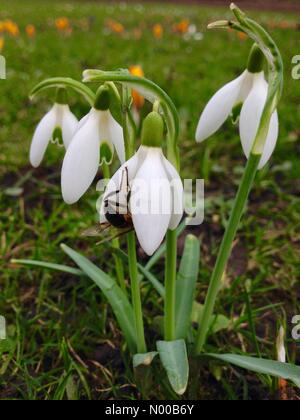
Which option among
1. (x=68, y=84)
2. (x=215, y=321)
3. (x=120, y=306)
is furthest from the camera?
(x=215, y=321)

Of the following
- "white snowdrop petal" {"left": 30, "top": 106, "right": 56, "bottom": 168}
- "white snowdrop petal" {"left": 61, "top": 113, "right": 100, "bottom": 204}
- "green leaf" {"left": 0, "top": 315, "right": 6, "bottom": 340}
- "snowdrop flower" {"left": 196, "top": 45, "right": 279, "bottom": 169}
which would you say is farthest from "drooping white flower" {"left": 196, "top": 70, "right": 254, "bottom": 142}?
"green leaf" {"left": 0, "top": 315, "right": 6, "bottom": 340}

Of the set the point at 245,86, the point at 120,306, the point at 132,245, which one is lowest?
the point at 120,306

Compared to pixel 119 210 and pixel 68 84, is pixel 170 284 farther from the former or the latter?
pixel 68 84

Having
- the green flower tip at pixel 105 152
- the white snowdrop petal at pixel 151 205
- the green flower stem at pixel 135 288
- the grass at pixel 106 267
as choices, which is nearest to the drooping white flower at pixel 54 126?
the green flower tip at pixel 105 152

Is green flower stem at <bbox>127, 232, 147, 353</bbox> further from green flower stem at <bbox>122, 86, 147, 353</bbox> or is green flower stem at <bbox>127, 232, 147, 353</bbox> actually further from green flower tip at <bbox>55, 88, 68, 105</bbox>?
green flower tip at <bbox>55, 88, 68, 105</bbox>

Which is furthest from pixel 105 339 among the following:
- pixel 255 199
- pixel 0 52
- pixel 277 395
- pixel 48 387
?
pixel 0 52

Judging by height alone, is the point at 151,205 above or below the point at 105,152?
below

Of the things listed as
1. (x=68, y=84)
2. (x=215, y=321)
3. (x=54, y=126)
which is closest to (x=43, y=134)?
(x=54, y=126)
